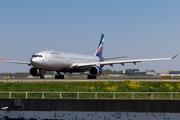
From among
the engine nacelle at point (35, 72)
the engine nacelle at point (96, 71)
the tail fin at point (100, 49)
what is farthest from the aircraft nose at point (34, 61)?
the tail fin at point (100, 49)

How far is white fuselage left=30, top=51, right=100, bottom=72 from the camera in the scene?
51469 mm

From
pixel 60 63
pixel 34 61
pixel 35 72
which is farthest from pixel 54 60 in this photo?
pixel 34 61

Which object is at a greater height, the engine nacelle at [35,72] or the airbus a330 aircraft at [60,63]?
the airbus a330 aircraft at [60,63]

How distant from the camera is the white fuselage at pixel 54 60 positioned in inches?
2026

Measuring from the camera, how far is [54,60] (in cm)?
5475

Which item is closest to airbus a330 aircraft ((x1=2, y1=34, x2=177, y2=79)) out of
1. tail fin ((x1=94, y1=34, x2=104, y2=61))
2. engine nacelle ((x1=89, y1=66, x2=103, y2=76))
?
engine nacelle ((x1=89, y1=66, x2=103, y2=76))

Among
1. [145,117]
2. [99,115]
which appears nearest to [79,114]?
[99,115]

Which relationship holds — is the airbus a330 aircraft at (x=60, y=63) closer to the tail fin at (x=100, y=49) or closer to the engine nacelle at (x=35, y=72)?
the engine nacelle at (x=35, y=72)

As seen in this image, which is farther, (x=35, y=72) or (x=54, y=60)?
(x=35, y=72)

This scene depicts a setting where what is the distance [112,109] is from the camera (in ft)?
77.3

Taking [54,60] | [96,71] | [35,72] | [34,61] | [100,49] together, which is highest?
[100,49]

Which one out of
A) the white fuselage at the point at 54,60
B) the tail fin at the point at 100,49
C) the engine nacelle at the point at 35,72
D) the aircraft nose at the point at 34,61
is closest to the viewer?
the aircraft nose at the point at 34,61

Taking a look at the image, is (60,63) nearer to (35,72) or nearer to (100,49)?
(35,72)

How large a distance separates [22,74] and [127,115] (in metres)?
66.9
